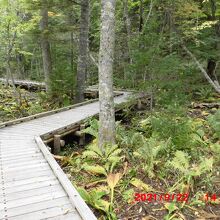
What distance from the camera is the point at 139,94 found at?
1332 cm

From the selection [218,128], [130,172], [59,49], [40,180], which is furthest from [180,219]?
[59,49]

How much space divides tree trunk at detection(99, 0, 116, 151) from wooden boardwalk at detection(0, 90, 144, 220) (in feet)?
5.99

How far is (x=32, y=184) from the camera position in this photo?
5.64 m

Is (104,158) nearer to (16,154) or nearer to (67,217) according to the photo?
(16,154)

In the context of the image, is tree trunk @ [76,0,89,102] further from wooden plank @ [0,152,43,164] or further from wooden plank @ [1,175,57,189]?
wooden plank @ [1,175,57,189]

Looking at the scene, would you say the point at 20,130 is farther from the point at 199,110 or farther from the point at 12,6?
the point at 199,110

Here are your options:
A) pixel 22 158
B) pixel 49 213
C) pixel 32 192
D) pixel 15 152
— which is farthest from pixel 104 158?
pixel 49 213

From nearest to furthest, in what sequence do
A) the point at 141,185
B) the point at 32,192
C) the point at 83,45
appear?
the point at 32,192 < the point at 141,185 < the point at 83,45

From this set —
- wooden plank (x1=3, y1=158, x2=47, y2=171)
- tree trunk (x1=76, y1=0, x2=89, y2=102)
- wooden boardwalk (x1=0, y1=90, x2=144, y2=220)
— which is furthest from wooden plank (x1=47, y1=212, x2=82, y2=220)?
tree trunk (x1=76, y1=0, x2=89, y2=102)

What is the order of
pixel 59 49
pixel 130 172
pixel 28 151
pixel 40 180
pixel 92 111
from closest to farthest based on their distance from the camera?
1. pixel 40 180
2. pixel 130 172
3. pixel 28 151
4. pixel 92 111
5. pixel 59 49

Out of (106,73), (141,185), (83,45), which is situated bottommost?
(141,185)

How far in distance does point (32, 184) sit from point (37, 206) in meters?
0.96

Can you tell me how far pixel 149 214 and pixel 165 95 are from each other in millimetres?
7472

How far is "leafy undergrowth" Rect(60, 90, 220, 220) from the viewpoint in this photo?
5.71 m
